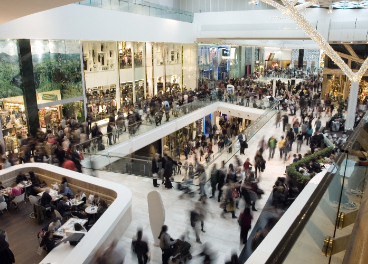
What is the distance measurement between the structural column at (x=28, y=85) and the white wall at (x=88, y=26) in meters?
0.65

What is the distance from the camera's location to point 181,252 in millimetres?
5984

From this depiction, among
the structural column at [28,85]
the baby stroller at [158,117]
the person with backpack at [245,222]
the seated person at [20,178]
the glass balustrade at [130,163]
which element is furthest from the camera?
the baby stroller at [158,117]

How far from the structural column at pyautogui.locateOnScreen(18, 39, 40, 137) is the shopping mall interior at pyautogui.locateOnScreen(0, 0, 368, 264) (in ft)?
0.21

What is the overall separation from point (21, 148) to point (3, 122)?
9.60 feet

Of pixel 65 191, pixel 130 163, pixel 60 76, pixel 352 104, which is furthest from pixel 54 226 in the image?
pixel 352 104

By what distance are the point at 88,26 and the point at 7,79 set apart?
5.45 metres

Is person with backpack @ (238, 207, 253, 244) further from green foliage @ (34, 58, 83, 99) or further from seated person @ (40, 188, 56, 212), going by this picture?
green foliage @ (34, 58, 83, 99)

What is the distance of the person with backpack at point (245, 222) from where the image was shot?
21.8ft

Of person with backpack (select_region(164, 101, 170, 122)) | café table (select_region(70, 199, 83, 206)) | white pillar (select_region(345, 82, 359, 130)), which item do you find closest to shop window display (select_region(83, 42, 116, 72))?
person with backpack (select_region(164, 101, 170, 122))

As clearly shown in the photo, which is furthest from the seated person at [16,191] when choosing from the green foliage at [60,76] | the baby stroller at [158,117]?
the baby stroller at [158,117]

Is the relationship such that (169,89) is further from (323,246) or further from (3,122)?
(323,246)

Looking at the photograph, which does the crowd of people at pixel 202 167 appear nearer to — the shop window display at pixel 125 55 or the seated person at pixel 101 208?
the seated person at pixel 101 208

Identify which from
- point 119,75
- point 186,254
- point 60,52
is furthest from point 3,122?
point 186,254

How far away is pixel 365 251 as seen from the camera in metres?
2.18
